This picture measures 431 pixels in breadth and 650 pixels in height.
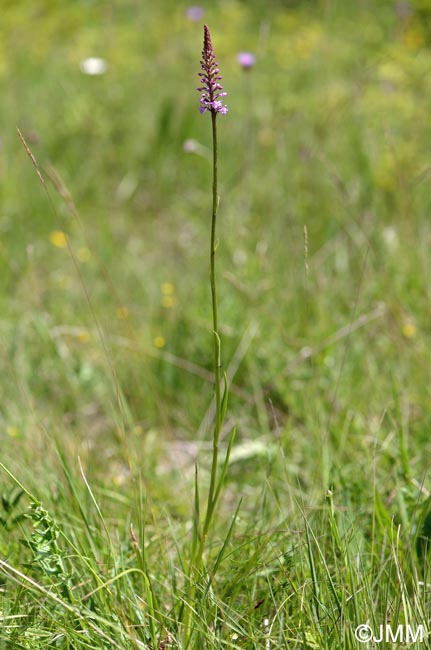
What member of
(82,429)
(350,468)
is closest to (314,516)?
(350,468)

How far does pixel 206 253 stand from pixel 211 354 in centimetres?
81

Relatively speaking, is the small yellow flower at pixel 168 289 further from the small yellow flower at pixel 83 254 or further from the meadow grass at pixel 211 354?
the small yellow flower at pixel 83 254

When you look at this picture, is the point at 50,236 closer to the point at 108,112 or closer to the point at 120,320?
the point at 120,320

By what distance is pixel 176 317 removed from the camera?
2447 mm

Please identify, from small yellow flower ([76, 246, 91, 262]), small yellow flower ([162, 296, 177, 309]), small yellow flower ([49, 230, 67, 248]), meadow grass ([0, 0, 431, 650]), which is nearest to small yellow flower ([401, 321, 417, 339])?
meadow grass ([0, 0, 431, 650])

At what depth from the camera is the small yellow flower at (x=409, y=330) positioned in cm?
215

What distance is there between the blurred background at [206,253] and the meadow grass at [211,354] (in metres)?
0.01

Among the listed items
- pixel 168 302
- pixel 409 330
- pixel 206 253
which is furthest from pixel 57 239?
pixel 409 330

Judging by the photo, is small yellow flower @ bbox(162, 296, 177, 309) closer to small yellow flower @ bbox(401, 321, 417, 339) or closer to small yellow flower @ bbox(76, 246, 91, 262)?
small yellow flower @ bbox(76, 246, 91, 262)

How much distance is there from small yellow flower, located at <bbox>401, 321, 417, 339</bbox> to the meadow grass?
→ 1 cm

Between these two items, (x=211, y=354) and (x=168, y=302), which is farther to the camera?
(x=168, y=302)

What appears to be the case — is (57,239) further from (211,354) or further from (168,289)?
(211,354)

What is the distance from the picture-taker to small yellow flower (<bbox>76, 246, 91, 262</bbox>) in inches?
126

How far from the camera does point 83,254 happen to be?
3.25 metres
